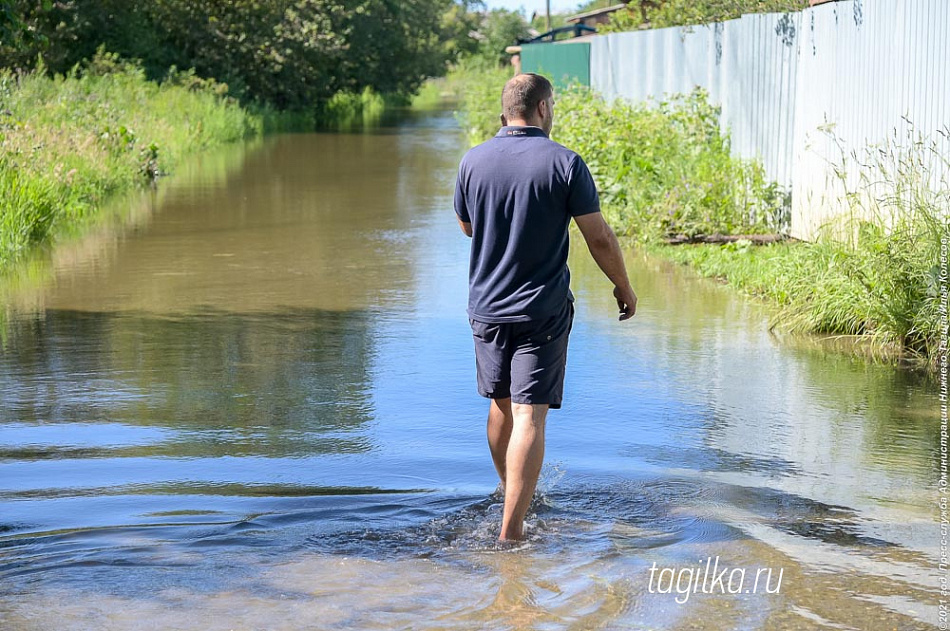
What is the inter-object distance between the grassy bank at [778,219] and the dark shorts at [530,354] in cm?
359

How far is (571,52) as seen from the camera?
25.1 meters

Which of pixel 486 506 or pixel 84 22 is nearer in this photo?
pixel 486 506

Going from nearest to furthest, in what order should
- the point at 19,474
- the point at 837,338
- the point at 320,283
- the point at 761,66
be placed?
1. the point at 19,474
2. the point at 837,338
3. the point at 320,283
4. the point at 761,66

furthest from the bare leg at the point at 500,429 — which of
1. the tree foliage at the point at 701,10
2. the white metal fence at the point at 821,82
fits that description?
the tree foliage at the point at 701,10

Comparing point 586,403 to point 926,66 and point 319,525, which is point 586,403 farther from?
point 926,66

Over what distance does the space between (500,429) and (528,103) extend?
1304 mm

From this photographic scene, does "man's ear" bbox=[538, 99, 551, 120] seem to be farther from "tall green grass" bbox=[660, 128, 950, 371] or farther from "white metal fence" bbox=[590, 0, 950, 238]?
"white metal fence" bbox=[590, 0, 950, 238]

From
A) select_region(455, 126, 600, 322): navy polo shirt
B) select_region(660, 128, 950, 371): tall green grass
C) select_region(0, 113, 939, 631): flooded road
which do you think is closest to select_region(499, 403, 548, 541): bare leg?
select_region(0, 113, 939, 631): flooded road

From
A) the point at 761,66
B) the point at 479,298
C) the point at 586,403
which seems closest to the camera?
the point at 479,298

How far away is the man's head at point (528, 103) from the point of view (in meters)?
4.61

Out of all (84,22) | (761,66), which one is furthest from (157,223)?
(84,22)

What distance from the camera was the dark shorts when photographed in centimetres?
455

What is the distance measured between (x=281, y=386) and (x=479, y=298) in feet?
9.23

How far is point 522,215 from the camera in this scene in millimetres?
4469
